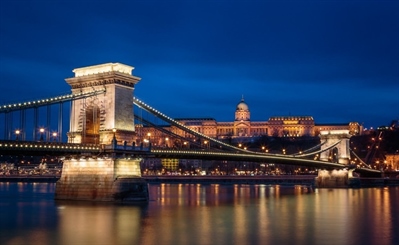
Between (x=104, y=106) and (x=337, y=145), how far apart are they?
2245 inches

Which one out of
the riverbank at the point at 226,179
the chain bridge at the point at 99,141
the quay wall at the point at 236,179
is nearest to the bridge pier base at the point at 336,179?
the riverbank at the point at 226,179

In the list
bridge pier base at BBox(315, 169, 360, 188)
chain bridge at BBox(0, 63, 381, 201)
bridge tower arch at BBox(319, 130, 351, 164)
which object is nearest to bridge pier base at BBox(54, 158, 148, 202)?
chain bridge at BBox(0, 63, 381, 201)

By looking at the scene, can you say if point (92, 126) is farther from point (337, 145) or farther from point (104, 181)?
point (337, 145)

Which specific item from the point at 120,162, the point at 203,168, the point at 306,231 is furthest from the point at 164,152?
the point at 203,168

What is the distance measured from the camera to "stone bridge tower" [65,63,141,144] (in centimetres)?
4528

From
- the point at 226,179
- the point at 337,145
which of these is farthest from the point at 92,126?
the point at 226,179

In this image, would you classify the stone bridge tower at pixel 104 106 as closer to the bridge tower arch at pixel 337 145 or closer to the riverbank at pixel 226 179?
the bridge tower arch at pixel 337 145

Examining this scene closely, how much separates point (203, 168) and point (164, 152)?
108575mm

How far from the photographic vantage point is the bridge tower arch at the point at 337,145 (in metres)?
91.8

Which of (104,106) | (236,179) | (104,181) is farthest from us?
(236,179)

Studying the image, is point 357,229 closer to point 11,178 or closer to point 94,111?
point 94,111

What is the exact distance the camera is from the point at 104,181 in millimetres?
43375

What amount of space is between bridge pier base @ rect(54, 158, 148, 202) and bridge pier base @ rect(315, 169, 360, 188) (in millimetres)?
47156

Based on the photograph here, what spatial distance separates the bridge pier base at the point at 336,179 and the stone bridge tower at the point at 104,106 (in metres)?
47.4
